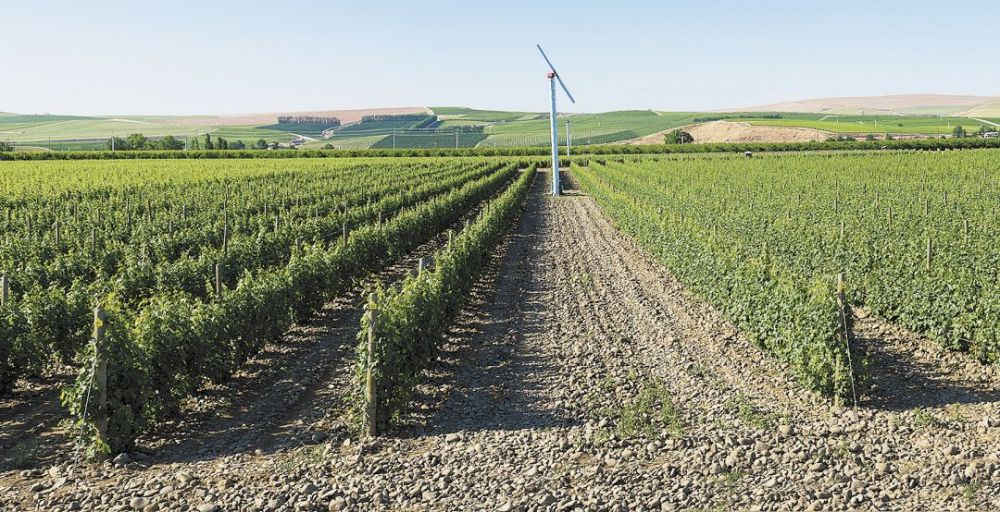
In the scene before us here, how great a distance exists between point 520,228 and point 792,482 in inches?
1068

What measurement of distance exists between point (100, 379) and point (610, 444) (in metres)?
6.00

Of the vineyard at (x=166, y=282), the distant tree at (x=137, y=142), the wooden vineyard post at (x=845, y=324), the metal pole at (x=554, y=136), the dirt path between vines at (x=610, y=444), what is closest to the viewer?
the dirt path between vines at (x=610, y=444)

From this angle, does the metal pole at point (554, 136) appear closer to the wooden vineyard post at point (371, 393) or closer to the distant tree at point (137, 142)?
the wooden vineyard post at point (371, 393)

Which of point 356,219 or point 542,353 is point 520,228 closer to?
point 356,219

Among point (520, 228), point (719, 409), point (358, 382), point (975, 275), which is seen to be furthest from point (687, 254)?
point (520, 228)

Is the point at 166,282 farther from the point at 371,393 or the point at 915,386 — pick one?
the point at 915,386

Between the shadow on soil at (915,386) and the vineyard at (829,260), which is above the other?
the vineyard at (829,260)

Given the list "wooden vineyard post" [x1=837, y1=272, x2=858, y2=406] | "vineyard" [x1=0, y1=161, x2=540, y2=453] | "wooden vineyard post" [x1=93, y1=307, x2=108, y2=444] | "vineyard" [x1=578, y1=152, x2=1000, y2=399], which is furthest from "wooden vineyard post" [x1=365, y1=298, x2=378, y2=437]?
"wooden vineyard post" [x1=837, y1=272, x2=858, y2=406]

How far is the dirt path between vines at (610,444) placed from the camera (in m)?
8.51

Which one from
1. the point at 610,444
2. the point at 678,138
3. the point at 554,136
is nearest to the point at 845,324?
the point at 610,444

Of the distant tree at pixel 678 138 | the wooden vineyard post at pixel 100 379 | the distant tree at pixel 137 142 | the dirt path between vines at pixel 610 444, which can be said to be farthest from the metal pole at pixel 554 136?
the distant tree at pixel 137 142

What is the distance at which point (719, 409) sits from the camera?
11.2 meters

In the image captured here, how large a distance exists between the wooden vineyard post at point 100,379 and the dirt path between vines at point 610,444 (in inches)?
20.7

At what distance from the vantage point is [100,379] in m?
9.57
